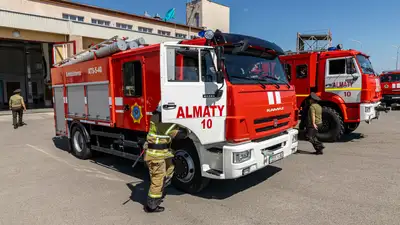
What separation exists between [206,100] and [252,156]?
1.08 meters

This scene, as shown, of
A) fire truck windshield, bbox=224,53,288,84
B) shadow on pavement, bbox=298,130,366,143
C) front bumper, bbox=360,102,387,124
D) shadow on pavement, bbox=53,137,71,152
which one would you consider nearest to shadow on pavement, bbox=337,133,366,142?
shadow on pavement, bbox=298,130,366,143

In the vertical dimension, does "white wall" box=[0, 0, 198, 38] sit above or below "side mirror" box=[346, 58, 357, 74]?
above

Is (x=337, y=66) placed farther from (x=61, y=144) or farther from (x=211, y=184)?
(x=61, y=144)

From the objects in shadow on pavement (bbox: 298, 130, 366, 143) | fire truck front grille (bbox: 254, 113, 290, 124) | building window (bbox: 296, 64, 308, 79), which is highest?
building window (bbox: 296, 64, 308, 79)

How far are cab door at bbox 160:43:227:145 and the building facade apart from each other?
6649 millimetres

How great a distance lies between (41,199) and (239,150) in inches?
129

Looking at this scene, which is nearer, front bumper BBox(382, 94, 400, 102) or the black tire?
the black tire

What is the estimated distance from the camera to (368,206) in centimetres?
414

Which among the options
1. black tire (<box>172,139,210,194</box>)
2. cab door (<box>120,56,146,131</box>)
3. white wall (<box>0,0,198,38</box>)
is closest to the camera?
black tire (<box>172,139,210,194</box>)

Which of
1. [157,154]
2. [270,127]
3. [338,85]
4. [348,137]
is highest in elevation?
[338,85]

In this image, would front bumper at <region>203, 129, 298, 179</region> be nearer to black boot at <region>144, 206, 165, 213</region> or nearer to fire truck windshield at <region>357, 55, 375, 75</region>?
black boot at <region>144, 206, 165, 213</region>

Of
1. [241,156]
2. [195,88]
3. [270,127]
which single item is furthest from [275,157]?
[195,88]

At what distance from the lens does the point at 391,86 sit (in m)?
18.0

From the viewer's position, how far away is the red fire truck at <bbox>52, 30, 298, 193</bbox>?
4.23 metres
